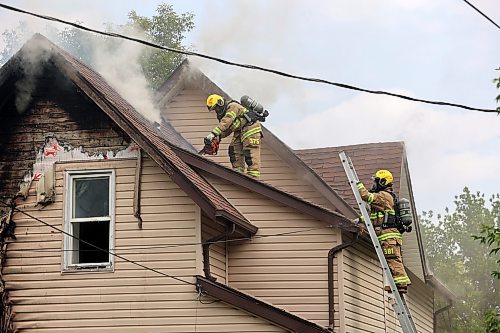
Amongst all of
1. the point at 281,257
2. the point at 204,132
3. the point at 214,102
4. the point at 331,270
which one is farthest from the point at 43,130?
the point at 331,270

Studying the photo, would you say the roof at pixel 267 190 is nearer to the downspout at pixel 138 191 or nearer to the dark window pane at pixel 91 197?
the downspout at pixel 138 191

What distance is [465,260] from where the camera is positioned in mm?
51094

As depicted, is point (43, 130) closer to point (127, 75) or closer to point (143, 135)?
point (143, 135)

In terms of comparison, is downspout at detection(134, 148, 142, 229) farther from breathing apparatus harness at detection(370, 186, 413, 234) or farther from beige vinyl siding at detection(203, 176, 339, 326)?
breathing apparatus harness at detection(370, 186, 413, 234)

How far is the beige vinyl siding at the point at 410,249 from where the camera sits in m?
19.6

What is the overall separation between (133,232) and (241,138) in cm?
344

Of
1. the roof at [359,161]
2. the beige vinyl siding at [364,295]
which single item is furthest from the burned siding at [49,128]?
the roof at [359,161]

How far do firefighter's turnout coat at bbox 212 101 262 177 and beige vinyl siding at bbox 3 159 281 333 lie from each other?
8.78ft

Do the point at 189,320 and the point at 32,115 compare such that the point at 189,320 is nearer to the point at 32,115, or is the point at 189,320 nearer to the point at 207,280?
the point at 207,280

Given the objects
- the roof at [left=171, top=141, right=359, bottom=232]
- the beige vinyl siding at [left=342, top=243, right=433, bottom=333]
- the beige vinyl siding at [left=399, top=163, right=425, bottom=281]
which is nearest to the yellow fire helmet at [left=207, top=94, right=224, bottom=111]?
the roof at [left=171, top=141, right=359, bottom=232]

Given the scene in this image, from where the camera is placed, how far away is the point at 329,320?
15.1m

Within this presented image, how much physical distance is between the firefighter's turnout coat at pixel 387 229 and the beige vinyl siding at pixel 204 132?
223cm

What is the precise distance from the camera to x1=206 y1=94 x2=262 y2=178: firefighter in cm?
1650

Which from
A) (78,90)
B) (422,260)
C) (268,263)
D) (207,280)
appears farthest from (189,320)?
(422,260)
